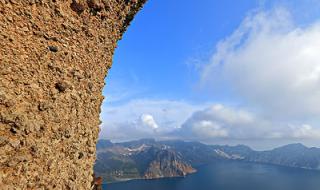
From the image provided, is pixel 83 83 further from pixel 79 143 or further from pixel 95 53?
pixel 79 143

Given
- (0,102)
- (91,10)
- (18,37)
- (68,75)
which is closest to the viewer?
(0,102)

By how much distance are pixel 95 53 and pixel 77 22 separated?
1.06m

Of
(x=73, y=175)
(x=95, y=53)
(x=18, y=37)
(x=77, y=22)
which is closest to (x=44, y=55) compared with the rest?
(x=18, y=37)

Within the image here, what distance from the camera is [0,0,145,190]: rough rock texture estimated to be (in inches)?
207

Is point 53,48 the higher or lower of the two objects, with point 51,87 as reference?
higher

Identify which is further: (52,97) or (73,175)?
(73,175)

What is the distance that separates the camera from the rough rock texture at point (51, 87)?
5.27 m

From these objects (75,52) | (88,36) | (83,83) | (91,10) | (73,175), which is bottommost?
(73,175)

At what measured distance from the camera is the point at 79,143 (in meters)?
7.20

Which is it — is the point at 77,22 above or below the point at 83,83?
above

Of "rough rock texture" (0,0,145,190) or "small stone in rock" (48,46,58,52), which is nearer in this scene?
"rough rock texture" (0,0,145,190)

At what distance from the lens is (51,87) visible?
6188mm

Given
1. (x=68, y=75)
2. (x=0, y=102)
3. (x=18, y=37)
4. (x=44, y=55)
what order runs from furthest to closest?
(x=68, y=75), (x=44, y=55), (x=18, y=37), (x=0, y=102)

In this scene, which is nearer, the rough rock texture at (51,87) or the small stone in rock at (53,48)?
the rough rock texture at (51,87)
